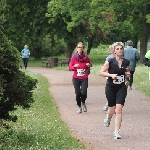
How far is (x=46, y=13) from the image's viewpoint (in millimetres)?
48969

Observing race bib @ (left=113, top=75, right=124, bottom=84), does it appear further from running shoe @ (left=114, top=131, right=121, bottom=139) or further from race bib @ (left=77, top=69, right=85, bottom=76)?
race bib @ (left=77, top=69, right=85, bottom=76)

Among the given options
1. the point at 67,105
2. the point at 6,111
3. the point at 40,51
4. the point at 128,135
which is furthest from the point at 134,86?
the point at 40,51

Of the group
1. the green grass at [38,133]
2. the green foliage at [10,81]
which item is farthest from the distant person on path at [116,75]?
the green foliage at [10,81]

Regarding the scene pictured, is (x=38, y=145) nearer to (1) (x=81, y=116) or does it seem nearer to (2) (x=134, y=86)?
(1) (x=81, y=116)

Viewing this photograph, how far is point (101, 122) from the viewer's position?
13133 mm

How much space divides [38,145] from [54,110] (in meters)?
6.44

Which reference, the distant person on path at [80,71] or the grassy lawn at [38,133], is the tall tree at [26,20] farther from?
the grassy lawn at [38,133]

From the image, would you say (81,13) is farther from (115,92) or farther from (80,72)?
(115,92)

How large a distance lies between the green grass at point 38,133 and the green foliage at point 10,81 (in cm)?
Result: 51

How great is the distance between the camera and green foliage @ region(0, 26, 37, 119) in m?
9.11

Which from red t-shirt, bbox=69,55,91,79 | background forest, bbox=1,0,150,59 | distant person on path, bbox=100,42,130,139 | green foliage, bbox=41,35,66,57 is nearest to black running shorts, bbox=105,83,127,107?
distant person on path, bbox=100,42,130,139

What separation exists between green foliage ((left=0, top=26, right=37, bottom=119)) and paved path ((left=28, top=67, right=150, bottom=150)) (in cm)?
148

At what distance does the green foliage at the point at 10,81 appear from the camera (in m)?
9.11

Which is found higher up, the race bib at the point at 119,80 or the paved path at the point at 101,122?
the race bib at the point at 119,80
